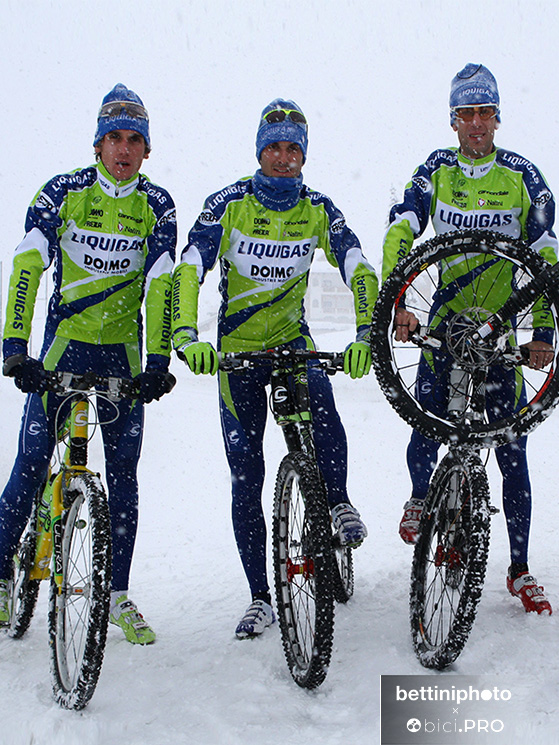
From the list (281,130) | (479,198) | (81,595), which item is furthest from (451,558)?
(281,130)

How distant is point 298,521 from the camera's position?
12.0 ft

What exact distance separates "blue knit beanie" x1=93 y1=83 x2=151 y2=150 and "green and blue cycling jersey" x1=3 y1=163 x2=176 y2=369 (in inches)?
9.9

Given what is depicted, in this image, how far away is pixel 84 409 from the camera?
363 centimetres

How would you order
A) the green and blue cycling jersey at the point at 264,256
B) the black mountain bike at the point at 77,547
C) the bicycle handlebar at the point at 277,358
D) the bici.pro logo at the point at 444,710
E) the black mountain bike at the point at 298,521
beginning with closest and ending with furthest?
the bici.pro logo at the point at 444,710, the black mountain bike at the point at 77,547, the black mountain bike at the point at 298,521, the bicycle handlebar at the point at 277,358, the green and blue cycling jersey at the point at 264,256

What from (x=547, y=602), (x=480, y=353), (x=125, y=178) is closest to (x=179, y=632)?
(x=547, y=602)

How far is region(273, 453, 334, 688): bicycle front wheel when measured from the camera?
10.4ft

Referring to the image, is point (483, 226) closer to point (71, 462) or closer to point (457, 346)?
point (457, 346)

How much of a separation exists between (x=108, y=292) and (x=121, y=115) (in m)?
1.14

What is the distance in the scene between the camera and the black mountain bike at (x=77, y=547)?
3078 millimetres

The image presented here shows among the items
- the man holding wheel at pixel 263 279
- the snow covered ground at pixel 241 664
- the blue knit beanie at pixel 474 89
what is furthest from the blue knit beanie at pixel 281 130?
the snow covered ground at pixel 241 664

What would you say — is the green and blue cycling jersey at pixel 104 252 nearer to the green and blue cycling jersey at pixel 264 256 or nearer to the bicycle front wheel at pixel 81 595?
the green and blue cycling jersey at pixel 264 256

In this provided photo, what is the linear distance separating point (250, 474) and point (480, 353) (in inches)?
66.2

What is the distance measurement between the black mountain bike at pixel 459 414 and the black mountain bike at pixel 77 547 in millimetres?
1411

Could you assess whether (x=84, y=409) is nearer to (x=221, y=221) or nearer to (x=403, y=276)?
(x=221, y=221)
